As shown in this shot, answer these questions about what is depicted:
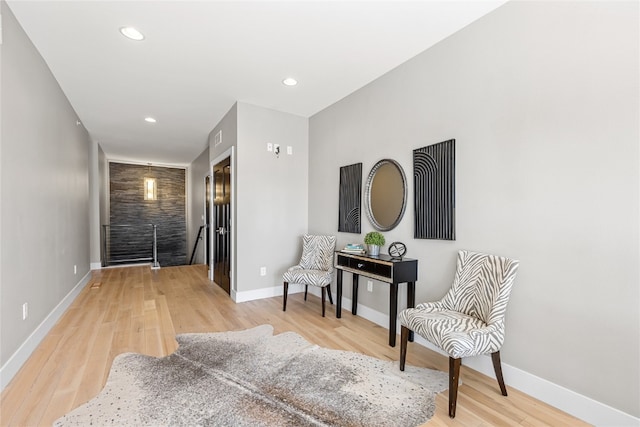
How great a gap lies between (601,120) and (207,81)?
137 inches

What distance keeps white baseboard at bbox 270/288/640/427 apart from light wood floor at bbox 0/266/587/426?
0.05 meters

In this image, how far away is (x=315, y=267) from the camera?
153 inches

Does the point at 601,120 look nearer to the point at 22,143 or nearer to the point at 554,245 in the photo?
the point at 554,245

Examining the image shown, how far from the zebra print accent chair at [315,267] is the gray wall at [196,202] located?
4.11 m

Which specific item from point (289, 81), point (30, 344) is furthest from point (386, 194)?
point (30, 344)

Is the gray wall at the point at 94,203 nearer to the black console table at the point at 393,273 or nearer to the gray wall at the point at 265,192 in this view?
the gray wall at the point at 265,192

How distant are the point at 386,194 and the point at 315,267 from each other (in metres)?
1.41

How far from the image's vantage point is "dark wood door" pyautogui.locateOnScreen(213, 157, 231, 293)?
14.5 ft

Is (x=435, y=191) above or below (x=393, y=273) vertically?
above

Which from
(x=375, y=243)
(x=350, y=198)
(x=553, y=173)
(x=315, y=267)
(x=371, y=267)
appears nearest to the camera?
(x=553, y=173)

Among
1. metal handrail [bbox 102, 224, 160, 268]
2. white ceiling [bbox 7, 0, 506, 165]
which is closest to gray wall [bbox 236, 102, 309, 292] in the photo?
white ceiling [bbox 7, 0, 506, 165]

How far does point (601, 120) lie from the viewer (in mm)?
1687

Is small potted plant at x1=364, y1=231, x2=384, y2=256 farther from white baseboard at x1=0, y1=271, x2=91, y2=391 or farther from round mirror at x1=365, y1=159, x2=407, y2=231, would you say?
white baseboard at x1=0, y1=271, x2=91, y2=391

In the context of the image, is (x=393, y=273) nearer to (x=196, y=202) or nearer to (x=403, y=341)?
(x=403, y=341)
